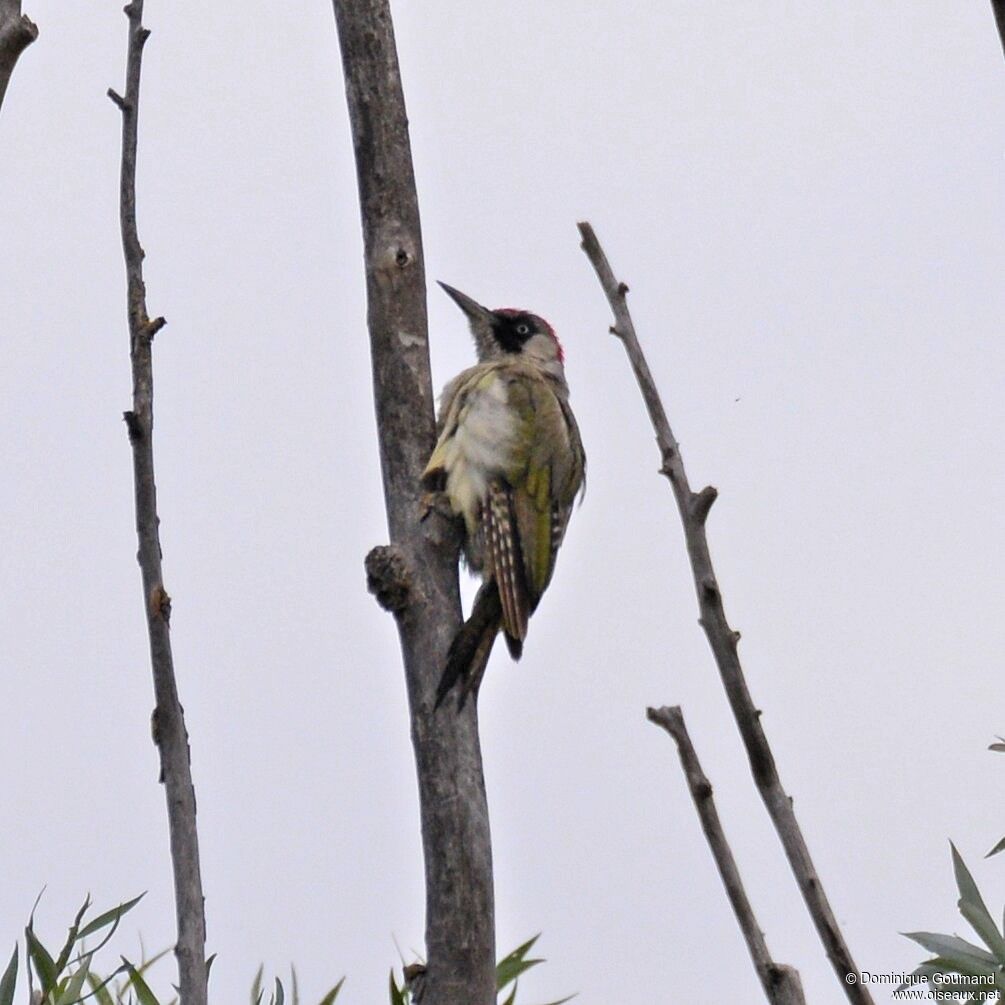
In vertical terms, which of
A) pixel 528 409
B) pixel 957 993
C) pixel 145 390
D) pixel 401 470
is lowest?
pixel 957 993

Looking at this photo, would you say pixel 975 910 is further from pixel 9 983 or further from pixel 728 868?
pixel 9 983

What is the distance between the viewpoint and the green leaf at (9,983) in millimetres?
2844

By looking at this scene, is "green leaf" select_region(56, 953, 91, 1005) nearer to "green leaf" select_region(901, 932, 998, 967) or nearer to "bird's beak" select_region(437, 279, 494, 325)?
"green leaf" select_region(901, 932, 998, 967)

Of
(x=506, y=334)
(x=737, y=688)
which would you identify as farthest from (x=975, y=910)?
(x=506, y=334)

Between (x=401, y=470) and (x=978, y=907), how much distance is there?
156cm

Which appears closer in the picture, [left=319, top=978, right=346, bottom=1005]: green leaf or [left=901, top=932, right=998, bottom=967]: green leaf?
[left=901, top=932, right=998, bottom=967]: green leaf

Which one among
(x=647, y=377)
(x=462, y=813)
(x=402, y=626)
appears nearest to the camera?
(x=647, y=377)

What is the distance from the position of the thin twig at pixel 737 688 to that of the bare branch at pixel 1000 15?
0.69 meters

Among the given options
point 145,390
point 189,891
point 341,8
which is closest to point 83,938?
point 189,891

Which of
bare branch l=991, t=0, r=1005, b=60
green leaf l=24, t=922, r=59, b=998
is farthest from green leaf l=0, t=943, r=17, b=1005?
bare branch l=991, t=0, r=1005, b=60

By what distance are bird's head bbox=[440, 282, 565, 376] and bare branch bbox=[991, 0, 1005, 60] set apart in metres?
4.25

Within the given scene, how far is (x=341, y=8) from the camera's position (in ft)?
11.8

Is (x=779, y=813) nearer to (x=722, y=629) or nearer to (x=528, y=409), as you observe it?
(x=722, y=629)

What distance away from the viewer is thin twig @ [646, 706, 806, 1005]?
1.97 metres
